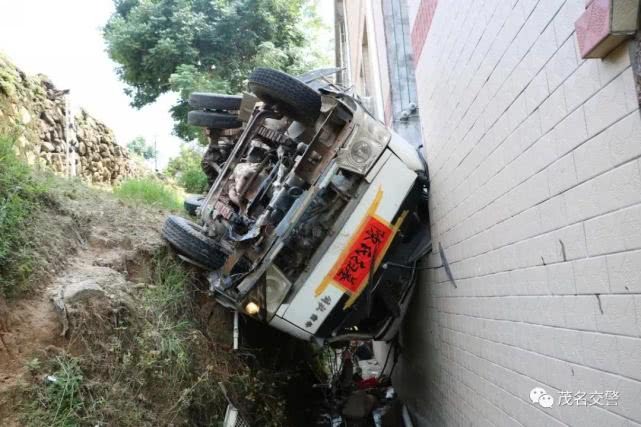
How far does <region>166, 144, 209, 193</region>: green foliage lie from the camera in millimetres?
11156

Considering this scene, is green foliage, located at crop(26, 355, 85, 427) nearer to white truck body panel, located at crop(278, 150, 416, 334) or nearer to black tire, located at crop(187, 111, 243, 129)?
white truck body panel, located at crop(278, 150, 416, 334)

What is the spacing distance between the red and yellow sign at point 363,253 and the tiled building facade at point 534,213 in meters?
0.61

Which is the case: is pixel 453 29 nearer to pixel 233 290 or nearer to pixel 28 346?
pixel 233 290

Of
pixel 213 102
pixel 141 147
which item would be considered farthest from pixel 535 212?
pixel 141 147

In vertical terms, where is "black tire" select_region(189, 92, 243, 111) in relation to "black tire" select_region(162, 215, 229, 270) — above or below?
above

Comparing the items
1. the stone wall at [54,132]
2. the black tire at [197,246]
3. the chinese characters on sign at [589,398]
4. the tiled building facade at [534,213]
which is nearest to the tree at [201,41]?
the stone wall at [54,132]

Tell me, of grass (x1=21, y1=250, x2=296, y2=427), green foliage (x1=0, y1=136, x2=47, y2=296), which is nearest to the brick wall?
grass (x1=21, y1=250, x2=296, y2=427)

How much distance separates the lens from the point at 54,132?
7.53m

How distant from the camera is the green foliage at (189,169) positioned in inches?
439

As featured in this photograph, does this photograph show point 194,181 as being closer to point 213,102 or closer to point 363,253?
point 213,102
